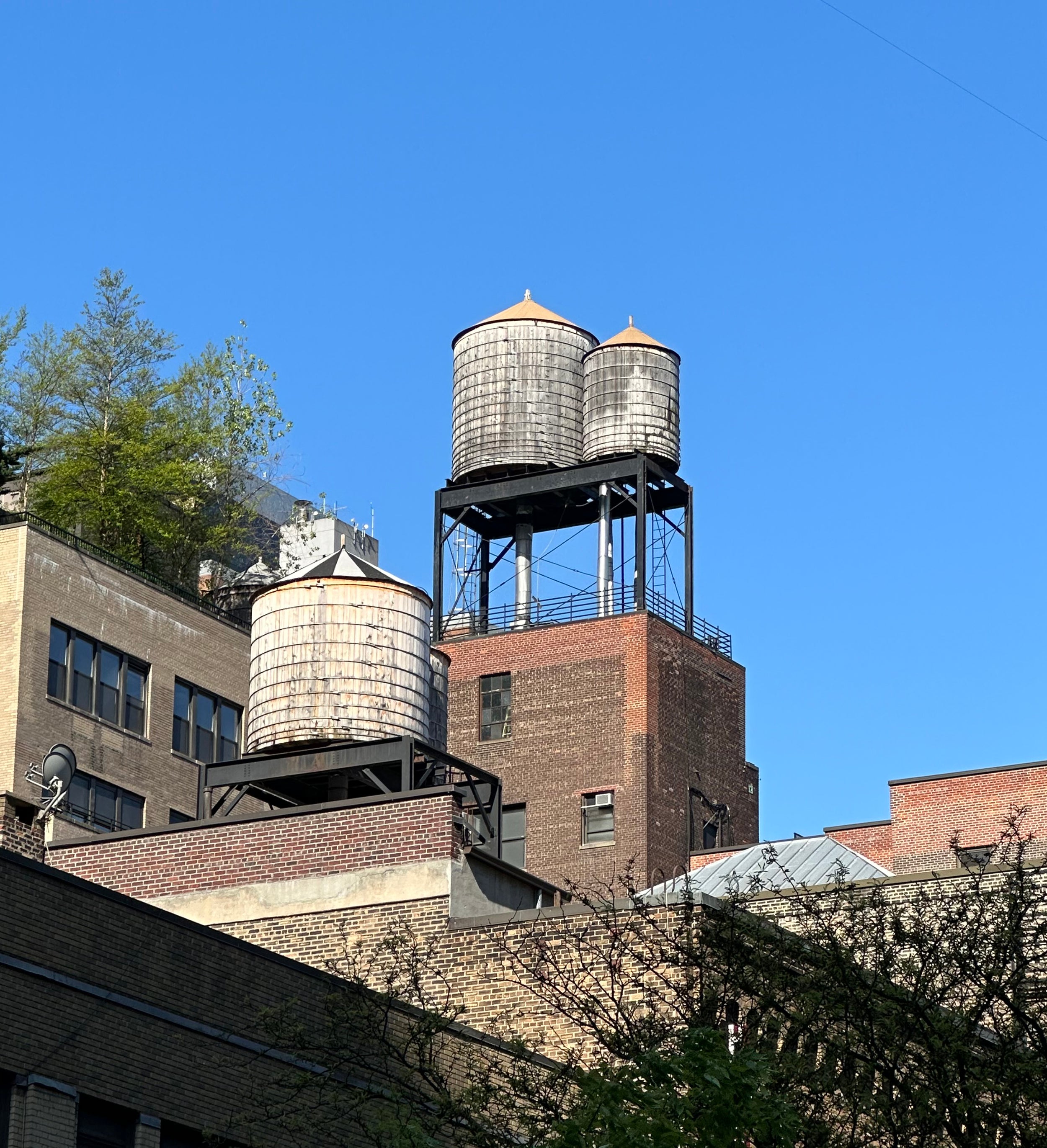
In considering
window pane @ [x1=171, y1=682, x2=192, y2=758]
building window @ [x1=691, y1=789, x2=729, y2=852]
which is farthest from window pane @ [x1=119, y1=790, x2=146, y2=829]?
building window @ [x1=691, y1=789, x2=729, y2=852]

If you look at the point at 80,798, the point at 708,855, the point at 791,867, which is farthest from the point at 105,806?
the point at 708,855

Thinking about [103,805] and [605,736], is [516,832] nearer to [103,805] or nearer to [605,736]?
[605,736]

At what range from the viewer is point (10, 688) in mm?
46375

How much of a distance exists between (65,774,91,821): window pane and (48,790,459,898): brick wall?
8337 mm

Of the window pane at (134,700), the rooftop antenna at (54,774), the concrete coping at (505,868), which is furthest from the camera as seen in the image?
the window pane at (134,700)

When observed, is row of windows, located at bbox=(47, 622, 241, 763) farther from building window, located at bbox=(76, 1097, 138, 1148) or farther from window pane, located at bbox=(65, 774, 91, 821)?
building window, located at bbox=(76, 1097, 138, 1148)

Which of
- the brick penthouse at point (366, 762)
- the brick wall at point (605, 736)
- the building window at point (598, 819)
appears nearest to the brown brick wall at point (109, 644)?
the brick penthouse at point (366, 762)

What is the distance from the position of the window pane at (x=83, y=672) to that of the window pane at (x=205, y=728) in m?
3.38

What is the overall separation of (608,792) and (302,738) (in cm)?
2069

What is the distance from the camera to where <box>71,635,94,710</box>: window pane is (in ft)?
157

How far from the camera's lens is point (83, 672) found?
48.2m

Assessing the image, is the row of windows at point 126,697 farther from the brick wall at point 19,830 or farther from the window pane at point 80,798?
the brick wall at point 19,830

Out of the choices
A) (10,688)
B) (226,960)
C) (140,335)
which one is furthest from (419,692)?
(140,335)

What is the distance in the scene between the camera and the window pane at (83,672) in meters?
48.0
